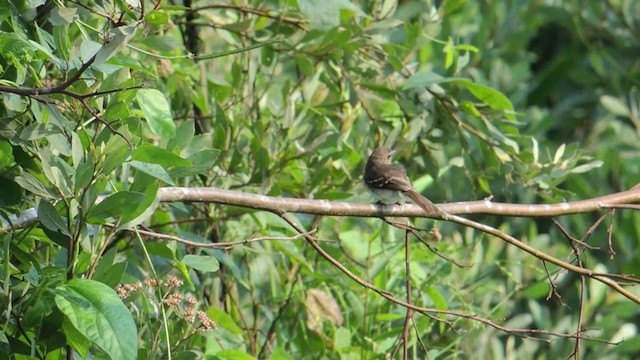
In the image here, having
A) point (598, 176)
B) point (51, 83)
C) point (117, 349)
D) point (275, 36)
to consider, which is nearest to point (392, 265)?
point (275, 36)

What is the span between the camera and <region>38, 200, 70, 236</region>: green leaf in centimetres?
221

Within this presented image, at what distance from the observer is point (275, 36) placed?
3775 mm

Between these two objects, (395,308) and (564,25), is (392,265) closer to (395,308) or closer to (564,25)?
(395,308)

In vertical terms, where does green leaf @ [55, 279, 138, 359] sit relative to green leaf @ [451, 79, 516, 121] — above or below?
above

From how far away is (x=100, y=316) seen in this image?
81.9 inches

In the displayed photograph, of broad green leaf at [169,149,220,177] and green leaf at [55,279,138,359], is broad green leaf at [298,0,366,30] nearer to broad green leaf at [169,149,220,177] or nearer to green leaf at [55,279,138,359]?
broad green leaf at [169,149,220,177]

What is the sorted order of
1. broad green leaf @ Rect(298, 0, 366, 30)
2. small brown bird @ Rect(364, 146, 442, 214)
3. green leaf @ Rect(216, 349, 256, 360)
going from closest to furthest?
green leaf @ Rect(216, 349, 256, 360)
broad green leaf @ Rect(298, 0, 366, 30)
small brown bird @ Rect(364, 146, 442, 214)

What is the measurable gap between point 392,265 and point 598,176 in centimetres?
394

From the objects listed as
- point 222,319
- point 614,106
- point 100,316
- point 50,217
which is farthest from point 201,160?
point 614,106

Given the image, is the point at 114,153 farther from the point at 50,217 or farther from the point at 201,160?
the point at 201,160

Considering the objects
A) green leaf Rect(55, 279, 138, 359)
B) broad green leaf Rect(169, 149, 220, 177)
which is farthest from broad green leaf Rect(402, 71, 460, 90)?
green leaf Rect(55, 279, 138, 359)

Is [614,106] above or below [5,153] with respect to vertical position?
below

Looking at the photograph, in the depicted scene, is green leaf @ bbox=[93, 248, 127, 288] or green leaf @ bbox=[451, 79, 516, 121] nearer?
green leaf @ bbox=[93, 248, 127, 288]

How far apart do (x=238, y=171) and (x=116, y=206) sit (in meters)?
1.42
